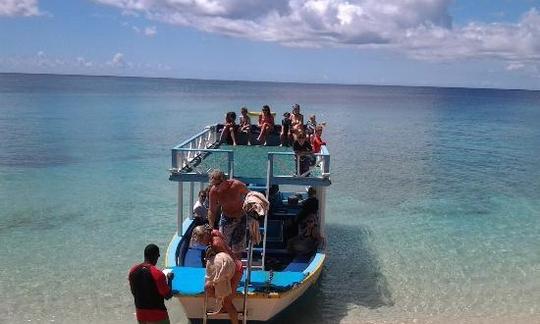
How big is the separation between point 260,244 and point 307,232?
3.46ft

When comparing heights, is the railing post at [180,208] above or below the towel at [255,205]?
Result: below

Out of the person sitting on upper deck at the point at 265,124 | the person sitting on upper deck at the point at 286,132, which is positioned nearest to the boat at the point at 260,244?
the person sitting on upper deck at the point at 286,132

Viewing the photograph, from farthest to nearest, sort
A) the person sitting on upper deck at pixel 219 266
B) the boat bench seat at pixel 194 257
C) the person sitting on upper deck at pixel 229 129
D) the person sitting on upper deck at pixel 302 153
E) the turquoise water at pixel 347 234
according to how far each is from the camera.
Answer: the person sitting on upper deck at pixel 229 129 < the turquoise water at pixel 347 234 < the person sitting on upper deck at pixel 302 153 < the boat bench seat at pixel 194 257 < the person sitting on upper deck at pixel 219 266

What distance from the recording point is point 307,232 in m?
12.0

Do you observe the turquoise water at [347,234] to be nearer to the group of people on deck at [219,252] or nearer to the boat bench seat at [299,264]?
the boat bench seat at [299,264]

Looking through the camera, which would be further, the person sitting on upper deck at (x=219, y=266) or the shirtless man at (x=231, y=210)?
the shirtless man at (x=231, y=210)

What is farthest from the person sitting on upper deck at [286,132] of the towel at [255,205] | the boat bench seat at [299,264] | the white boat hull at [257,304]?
the towel at [255,205]

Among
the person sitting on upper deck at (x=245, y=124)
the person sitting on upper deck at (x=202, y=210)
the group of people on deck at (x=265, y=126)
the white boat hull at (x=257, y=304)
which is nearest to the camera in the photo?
the white boat hull at (x=257, y=304)

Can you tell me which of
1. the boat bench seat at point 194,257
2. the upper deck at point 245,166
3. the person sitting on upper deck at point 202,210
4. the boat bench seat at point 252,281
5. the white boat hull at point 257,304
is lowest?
the white boat hull at point 257,304

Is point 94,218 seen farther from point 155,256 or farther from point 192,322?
point 155,256

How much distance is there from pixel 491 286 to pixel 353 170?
1548 cm

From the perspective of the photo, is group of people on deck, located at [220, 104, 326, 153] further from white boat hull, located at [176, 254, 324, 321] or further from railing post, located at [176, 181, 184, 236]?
white boat hull, located at [176, 254, 324, 321]

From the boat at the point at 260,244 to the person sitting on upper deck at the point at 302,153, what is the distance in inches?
6.2

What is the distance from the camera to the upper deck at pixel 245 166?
10.8 m
